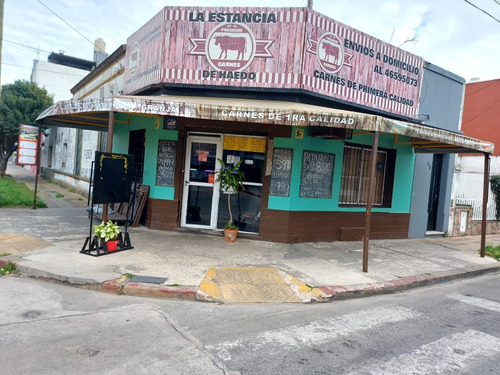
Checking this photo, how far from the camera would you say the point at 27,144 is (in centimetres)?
1337

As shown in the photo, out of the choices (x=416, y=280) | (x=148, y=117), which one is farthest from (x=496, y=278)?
(x=148, y=117)

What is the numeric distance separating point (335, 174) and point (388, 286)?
12.0 ft

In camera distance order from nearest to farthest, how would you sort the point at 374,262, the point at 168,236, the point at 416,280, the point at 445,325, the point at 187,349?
the point at 187,349 < the point at 445,325 < the point at 416,280 < the point at 374,262 < the point at 168,236

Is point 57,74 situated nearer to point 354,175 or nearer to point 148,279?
point 354,175

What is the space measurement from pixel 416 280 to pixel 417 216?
5145 mm

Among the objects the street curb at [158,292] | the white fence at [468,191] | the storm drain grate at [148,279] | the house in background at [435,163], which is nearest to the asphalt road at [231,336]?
the street curb at [158,292]

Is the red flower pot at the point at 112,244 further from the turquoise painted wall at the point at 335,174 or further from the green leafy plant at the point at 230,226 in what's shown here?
the turquoise painted wall at the point at 335,174

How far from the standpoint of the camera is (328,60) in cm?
873

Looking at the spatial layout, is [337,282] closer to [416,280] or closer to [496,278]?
[416,280]

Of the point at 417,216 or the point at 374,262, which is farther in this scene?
the point at 417,216

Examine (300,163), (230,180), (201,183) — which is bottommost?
(201,183)

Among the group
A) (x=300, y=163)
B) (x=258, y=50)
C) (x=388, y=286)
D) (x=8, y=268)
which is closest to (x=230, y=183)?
(x=300, y=163)

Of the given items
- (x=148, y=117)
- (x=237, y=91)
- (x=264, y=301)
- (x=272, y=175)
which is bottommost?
(x=264, y=301)

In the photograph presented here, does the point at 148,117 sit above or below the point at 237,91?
below
